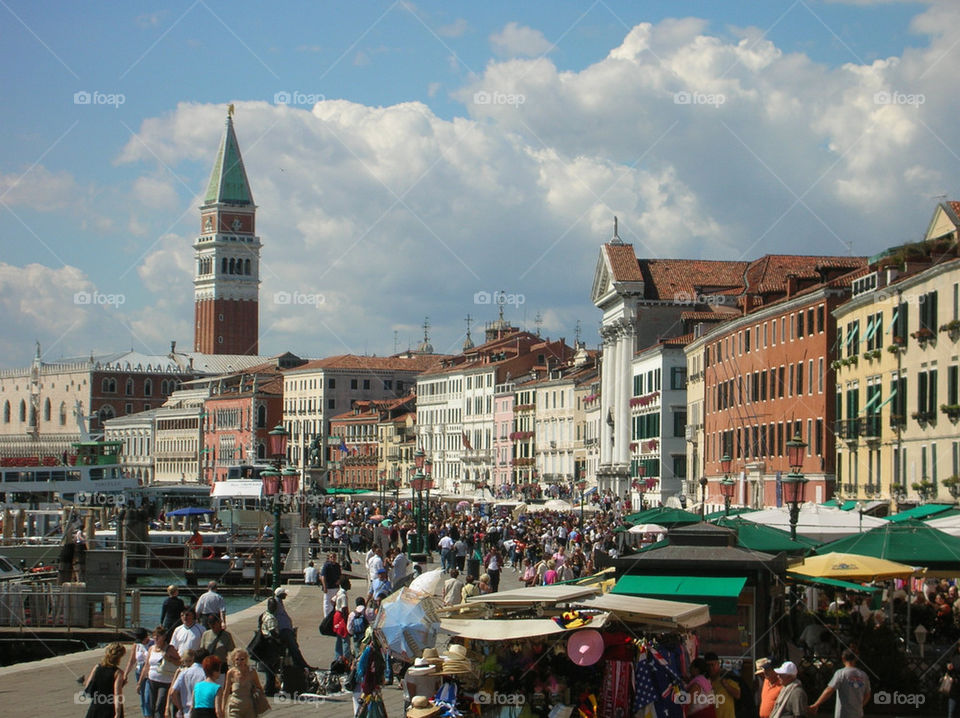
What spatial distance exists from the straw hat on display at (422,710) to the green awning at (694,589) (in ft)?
8.60

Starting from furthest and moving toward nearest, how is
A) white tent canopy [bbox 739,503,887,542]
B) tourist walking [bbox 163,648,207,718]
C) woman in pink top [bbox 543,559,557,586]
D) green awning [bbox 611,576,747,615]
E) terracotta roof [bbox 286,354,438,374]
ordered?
terracotta roof [bbox 286,354,438,374], woman in pink top [bbox 543,559,557,586], white tent canopy [bbox 739,503,887,542], green awning [bbox 611,576,747,615], tourist walking [bbox 163,648,207,718]

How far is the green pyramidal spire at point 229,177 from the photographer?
194m

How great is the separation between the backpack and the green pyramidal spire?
6956 inches

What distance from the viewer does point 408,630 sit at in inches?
633

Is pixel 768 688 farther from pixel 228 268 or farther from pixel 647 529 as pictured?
pixel 228 268

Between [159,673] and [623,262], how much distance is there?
267 ft

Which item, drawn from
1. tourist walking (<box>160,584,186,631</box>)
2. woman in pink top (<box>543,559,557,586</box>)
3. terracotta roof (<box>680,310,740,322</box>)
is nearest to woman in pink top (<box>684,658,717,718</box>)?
tourist walking (<box>160,584,186,631</box>)

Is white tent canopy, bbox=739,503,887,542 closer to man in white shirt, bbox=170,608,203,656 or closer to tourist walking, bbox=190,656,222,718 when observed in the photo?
man in white shirt, bbox=170,608,203,656

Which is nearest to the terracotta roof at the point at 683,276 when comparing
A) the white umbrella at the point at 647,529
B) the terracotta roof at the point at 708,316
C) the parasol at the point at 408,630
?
the terracotta roof at the point at 708,316

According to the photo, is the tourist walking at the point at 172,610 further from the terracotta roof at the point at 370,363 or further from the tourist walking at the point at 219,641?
the terracotta roof at the point at 370,363

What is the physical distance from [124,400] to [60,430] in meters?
10.1

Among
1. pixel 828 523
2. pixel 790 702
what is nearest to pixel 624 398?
pixel 828 523

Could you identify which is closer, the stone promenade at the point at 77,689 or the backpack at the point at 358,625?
the stone promenade at the point at 77,689

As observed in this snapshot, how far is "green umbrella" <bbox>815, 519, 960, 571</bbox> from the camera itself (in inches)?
717
